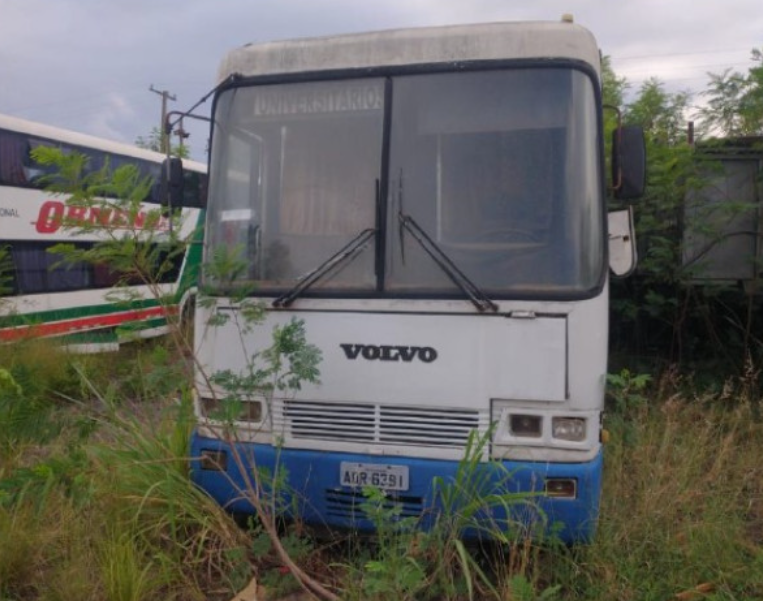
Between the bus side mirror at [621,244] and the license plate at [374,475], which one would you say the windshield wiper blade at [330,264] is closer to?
the license plate at [374,475]

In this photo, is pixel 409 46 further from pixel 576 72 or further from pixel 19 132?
pixel 19 132

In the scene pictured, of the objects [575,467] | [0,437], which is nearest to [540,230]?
[575,467]

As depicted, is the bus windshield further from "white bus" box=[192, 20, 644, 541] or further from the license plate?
the license plate

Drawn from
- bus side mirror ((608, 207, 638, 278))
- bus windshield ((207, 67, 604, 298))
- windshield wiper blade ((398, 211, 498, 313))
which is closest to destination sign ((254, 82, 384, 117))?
bus windshield ((207, 67, 604, 298))

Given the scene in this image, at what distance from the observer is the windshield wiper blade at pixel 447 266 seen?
13.3 ft

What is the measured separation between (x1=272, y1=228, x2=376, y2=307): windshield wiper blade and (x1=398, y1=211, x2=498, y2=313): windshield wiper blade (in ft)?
0.66

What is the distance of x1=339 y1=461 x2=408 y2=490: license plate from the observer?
4.07m

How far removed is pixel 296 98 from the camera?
458 centimetres

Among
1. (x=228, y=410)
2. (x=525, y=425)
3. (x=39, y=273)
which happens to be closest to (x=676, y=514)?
(x=525, y=425)

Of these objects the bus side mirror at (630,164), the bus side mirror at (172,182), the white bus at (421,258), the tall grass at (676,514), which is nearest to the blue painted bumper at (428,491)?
the white bus at (421,258)

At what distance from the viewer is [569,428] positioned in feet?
13.1

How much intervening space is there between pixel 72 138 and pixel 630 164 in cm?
993

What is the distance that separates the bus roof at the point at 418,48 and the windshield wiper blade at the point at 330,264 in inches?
37.9

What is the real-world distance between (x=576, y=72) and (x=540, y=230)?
85 cm
